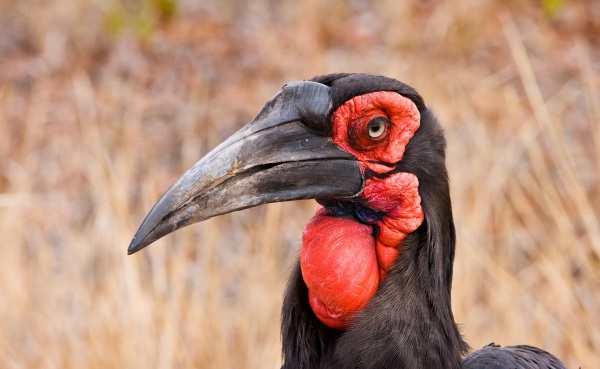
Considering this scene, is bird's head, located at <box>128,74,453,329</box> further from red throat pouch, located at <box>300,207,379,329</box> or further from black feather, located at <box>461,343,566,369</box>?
black feather, located at <box>461,343,566,369</box>

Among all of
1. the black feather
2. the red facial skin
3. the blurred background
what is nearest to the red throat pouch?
the red facial skin

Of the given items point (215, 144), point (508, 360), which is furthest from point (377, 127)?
point (215, 144)

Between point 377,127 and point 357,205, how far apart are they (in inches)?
8.2

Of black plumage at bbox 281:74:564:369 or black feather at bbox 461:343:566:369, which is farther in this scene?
black feather at bbox 461:343:566:369

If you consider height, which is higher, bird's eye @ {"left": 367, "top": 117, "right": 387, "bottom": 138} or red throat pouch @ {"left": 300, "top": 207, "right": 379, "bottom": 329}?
bird's eye @ {"left": 367, "top": 117, "right": 387, "bottom": 138}

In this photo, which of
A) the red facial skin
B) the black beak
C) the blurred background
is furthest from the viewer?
the blurred background

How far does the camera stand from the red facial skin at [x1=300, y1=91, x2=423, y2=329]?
218 centimetres

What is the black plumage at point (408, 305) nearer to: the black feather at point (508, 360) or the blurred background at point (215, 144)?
the black feather at point (508, 360)

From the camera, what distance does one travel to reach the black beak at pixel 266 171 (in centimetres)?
208

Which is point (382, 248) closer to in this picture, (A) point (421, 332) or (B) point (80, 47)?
(A) point (421, 332)

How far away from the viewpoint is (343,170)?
223 centimetres

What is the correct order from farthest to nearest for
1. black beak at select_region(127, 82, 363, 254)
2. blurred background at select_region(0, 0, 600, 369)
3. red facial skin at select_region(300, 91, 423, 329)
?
blurred background at select_region(0, 0, 600, 369), red facial skin at select_region(300, 91, 423, 329), black beak at select_region(127, 82, 363, 254)

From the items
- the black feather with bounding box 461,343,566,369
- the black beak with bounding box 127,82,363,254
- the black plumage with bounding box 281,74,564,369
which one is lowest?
the black feather with bounding box 461,343,566,369

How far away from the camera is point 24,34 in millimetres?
7133
